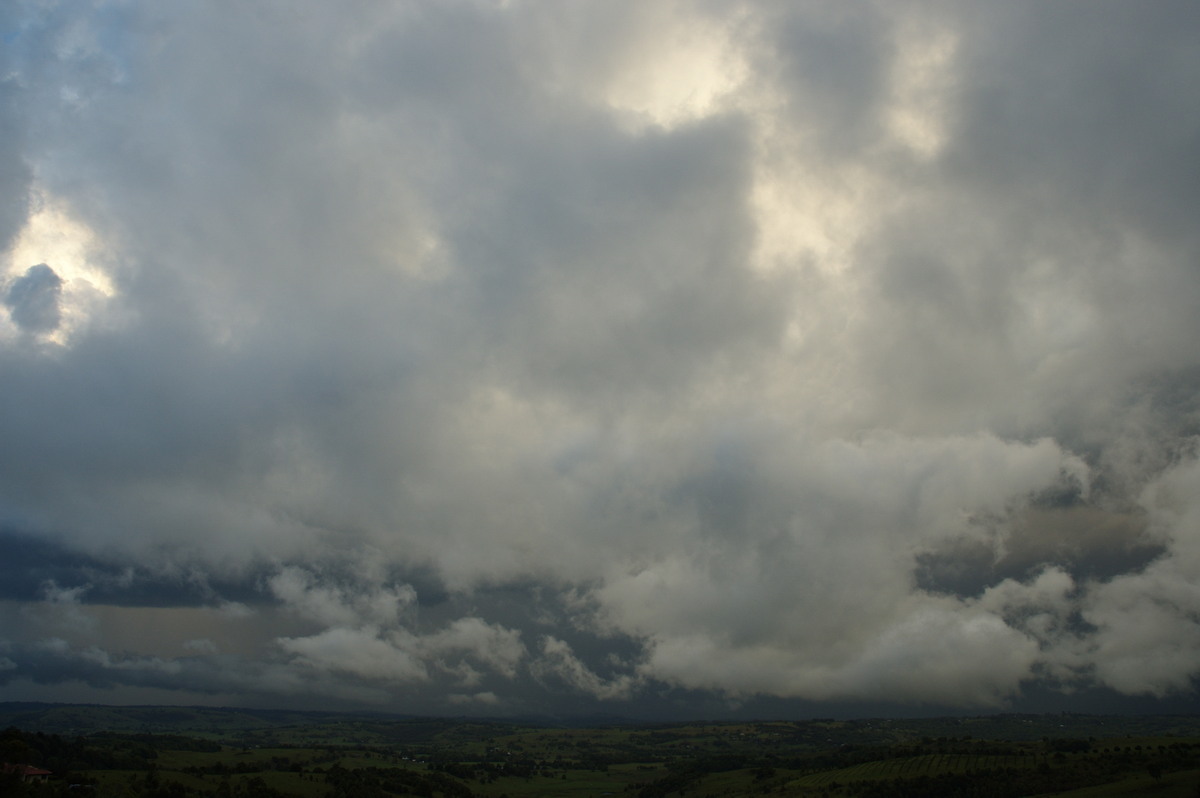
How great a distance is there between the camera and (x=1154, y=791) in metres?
200

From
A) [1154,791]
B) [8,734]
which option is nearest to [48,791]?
[8,734]

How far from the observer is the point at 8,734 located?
183 metres

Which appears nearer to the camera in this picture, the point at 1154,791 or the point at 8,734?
the point at 8,734

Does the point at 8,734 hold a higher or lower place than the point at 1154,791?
higher

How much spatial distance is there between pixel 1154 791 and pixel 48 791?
308 m

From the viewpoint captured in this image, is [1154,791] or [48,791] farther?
[1154,791]

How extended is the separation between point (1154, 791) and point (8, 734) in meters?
323

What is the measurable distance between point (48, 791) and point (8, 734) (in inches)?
778

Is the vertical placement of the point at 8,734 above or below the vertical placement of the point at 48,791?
above

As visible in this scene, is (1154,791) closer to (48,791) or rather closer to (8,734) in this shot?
(48,791)
